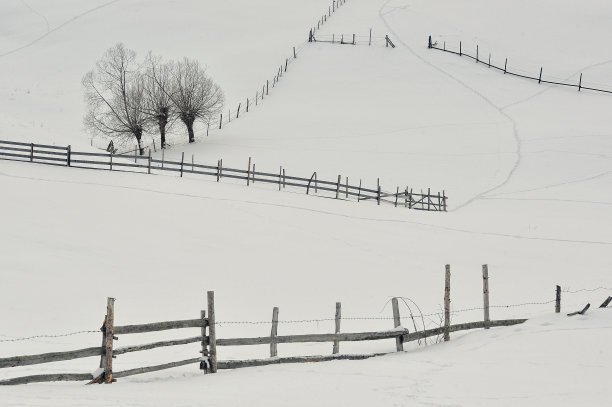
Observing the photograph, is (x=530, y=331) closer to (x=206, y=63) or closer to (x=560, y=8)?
(x=206, y=63)

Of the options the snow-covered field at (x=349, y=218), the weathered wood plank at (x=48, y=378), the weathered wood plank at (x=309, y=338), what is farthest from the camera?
the weathered wood plank at (x=309, y=338)

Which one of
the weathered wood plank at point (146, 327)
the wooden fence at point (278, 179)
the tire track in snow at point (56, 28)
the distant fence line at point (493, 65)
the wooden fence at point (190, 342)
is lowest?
the wooden fence at point (190, 342)

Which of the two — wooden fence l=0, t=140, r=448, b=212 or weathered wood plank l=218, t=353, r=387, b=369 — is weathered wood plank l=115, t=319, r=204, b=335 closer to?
weathered wood plank l=218, t=353, r=387, b=369

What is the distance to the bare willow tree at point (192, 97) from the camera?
50.1 metres

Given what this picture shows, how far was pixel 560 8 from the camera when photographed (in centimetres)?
7431

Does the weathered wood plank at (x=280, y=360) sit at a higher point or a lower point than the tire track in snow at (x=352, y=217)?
lower

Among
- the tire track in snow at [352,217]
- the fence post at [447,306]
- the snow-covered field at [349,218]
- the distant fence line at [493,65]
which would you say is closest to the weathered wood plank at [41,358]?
the snow-covered field at [349,218]

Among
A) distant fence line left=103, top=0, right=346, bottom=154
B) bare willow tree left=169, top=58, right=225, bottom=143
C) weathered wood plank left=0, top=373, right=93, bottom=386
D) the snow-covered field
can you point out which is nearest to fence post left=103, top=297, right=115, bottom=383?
weathered wood plank left=0, top=373, right=93, bottom=386

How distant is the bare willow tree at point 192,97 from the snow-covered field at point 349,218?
5.41ft

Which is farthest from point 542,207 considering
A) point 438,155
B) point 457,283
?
point 457,283

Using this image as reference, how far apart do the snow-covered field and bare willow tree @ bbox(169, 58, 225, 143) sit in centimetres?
165

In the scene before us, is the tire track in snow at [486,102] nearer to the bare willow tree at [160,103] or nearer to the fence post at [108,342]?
the bare willow tree at [160,103]

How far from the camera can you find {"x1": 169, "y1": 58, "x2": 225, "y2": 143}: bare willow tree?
5009 cm

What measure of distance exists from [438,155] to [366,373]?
112 feet
